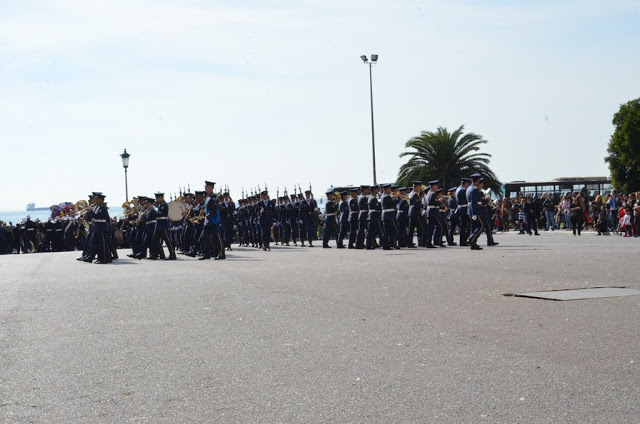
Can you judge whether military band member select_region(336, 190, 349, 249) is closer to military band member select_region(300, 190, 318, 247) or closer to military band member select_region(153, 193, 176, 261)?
military band member select_region(300, 190, 318, 247)

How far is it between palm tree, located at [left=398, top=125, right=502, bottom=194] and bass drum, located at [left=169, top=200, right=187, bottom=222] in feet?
92.6

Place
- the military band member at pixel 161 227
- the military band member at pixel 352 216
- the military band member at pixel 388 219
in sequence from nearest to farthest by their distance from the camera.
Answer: the military band member at pixel 161 227 < the military band member at pixel 388 219 < the military band member at pixel 352 216

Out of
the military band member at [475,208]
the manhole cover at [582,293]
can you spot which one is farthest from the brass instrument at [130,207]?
the manhole cover at [582,293]

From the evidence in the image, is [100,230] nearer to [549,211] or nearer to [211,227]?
[211,227]

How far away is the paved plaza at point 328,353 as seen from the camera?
677 centimetres

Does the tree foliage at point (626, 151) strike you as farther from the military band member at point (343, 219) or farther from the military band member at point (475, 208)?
the military band member at point (475, 208)

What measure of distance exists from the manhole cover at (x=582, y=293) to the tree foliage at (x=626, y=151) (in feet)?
265

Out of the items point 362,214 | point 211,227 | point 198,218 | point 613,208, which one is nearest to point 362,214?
point 362,214

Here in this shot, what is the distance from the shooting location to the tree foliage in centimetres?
9225

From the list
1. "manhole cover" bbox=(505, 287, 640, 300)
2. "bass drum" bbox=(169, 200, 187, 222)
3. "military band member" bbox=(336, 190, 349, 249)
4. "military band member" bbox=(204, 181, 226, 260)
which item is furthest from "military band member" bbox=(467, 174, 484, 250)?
"manhole cover" bbox=(505, 287, 640, 300)

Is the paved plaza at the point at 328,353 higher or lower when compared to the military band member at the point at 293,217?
lower

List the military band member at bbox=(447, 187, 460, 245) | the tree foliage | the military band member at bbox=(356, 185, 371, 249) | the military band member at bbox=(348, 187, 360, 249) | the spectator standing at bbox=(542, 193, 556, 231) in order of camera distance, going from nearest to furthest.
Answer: the military band member at bbox=(447, 187, 460, 245), the military band member at bbox=(356, 185, 371, 249), the military band member at bbox=(348, 187, 360, 249), the spectator standing at bbox=(542, 193, 556, 231), the tree foliage

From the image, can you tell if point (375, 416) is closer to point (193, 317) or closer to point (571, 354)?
point (571, 354)

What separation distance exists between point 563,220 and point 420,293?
3317cm
